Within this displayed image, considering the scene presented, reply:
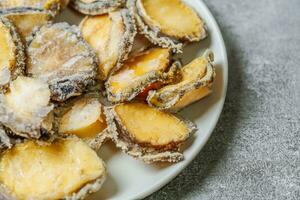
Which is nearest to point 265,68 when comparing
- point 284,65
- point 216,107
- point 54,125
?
point 284,65

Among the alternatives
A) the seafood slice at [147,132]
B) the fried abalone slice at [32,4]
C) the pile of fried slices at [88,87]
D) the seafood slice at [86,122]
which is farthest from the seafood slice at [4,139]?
the fried abalone slice at [32,4]

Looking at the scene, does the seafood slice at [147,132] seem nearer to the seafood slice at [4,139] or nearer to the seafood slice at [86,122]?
the seafood slice at [86,122]

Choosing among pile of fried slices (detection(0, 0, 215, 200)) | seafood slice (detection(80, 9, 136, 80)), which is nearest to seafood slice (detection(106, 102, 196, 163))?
pile of fried slices (detection(0, 0, 215, 200))

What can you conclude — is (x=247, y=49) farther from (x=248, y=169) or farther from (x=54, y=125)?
(x=54, y=125)

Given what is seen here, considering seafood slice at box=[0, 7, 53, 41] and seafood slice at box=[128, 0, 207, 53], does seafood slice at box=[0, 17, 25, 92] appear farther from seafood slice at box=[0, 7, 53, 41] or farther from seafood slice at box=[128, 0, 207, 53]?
seafood slice at box=[128, 0, 207, 53]

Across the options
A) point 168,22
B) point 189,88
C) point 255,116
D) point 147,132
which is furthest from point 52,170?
point 255,116

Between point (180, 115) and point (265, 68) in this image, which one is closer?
point (180, 115)

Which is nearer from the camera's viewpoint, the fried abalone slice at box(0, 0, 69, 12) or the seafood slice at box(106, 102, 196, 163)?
the seafood slice at box(106, 102, 196, 163)
